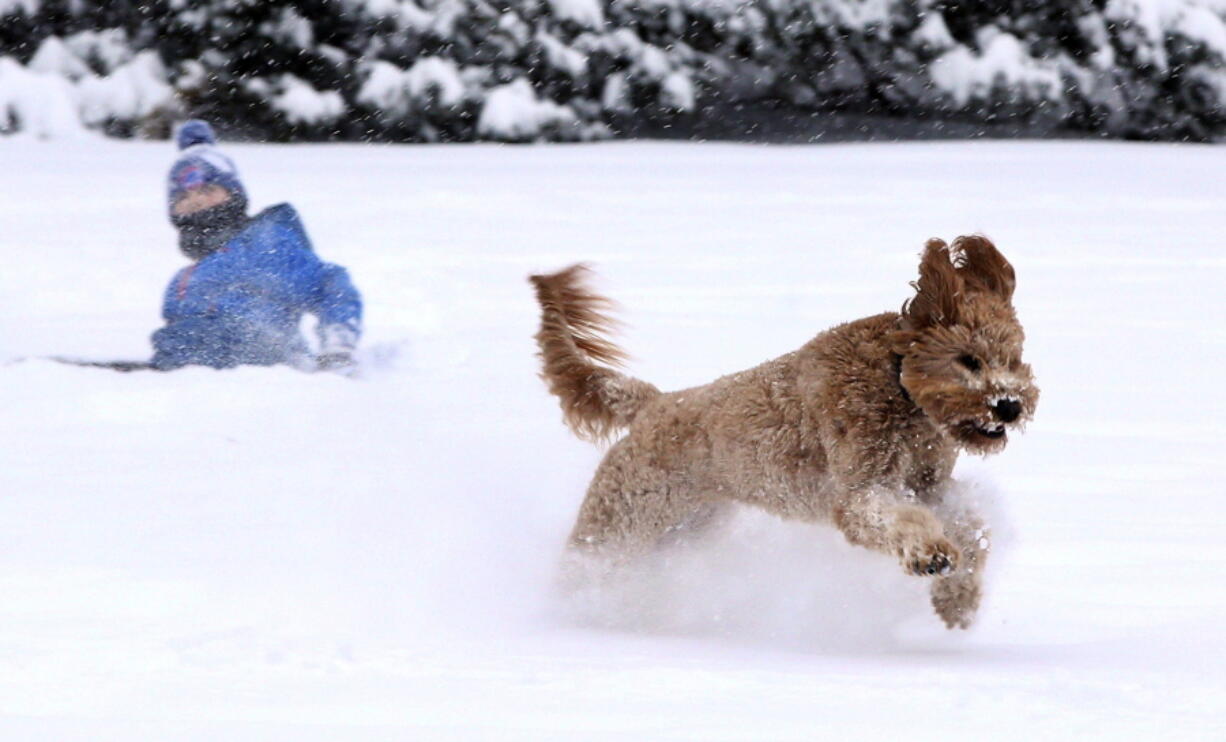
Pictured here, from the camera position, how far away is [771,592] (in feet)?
14.6

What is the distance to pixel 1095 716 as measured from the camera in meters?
3.10

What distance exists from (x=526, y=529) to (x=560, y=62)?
405 inches

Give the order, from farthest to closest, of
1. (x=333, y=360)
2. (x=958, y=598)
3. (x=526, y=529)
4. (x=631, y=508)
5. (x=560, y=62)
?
1. (x=560, y=62)
2. (x=333, y=360)
3. (x=526, y=529)
4. (x=631, y=508)
5. (x=958, y=598)

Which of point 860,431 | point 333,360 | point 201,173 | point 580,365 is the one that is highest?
point 201,173

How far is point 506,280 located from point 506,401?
2579 mm

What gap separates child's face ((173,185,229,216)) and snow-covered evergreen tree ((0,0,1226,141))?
26.3 ft

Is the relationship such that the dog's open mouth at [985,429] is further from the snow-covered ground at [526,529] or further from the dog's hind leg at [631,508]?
the dog's hind leg at [631,508]

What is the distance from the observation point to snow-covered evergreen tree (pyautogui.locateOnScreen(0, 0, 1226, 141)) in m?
14.8

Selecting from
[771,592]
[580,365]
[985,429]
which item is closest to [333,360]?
[580,365]

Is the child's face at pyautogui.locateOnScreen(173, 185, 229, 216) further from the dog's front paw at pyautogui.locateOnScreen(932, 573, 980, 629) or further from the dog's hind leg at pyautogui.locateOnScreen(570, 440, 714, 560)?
the dog's front paw at pyautogui.locateOnScreen(932, 573, 980, 629)

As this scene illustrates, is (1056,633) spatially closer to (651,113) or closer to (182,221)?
(182,221)

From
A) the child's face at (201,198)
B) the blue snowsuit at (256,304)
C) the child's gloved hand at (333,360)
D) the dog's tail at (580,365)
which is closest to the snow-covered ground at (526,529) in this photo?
the child's gloved hand at (333,360)

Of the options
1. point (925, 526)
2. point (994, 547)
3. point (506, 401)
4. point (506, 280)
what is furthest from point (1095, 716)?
point (506, 280)

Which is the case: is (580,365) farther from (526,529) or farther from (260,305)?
(260,305)
